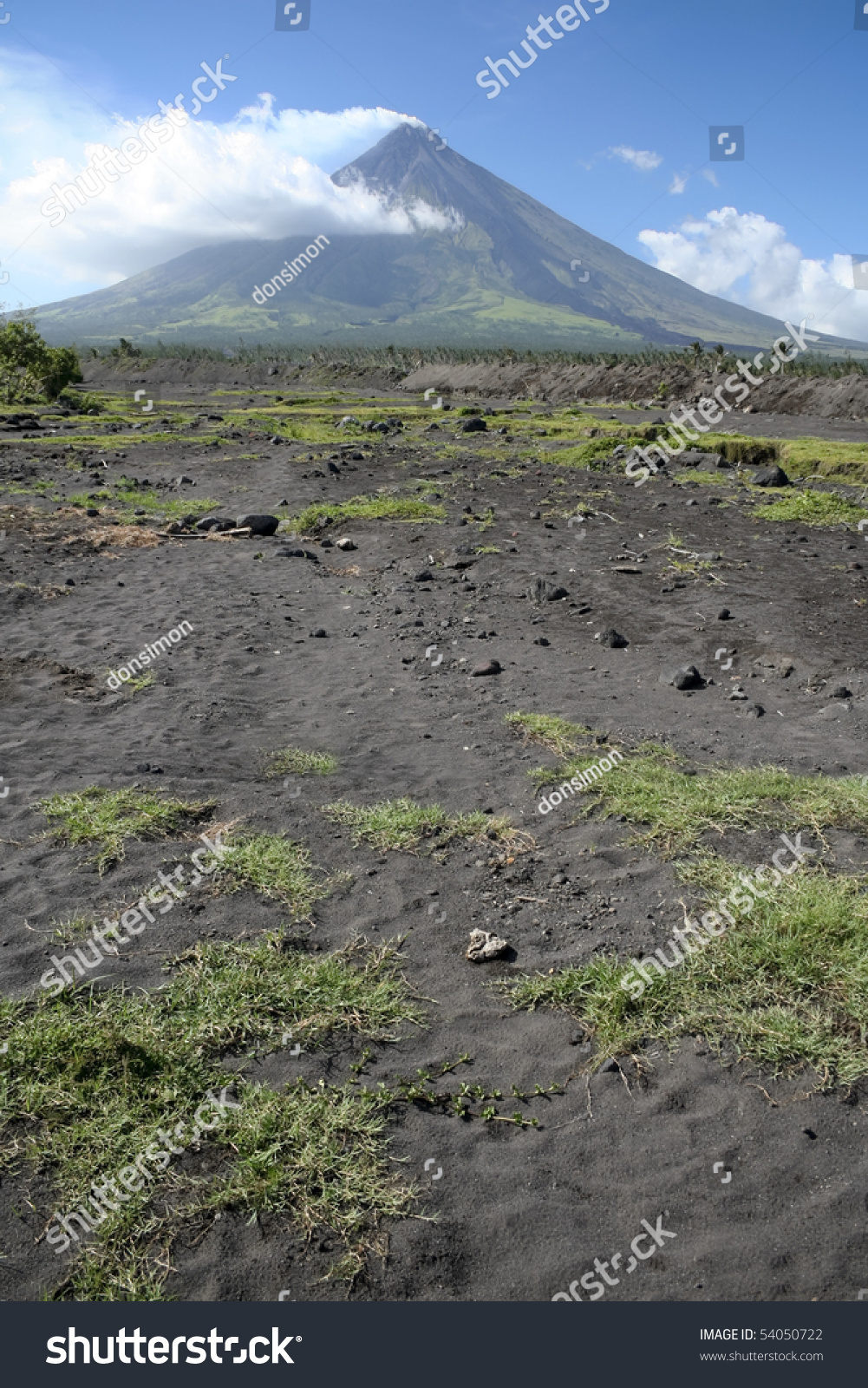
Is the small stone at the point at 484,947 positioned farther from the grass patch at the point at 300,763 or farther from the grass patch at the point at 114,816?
the grass patch at the point at 300,763

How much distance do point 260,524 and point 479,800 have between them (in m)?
9.57

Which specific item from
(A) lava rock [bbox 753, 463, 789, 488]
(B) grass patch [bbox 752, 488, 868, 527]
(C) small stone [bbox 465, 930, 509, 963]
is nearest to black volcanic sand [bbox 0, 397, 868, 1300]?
(C) small stone [bbox 465, 930, 509, 963]

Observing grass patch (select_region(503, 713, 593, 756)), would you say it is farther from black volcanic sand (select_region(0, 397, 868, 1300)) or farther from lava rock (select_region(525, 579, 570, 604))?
lava rock (select_region(525, 579, 570, 604))

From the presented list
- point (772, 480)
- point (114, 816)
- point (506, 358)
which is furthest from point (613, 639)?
point (506, 358)

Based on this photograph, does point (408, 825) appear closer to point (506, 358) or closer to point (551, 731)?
point (551, 731)

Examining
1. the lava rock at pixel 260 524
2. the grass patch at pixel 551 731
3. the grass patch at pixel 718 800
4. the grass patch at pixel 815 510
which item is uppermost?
the lava rock at pixel 260 524

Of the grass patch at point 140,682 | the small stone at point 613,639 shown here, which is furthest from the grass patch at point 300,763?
the small stone at point 613,639

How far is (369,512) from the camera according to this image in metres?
15.0

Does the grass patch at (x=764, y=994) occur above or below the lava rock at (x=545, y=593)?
below

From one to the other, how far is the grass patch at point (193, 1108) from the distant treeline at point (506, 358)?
39.7 meters

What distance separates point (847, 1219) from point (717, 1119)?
544 mm

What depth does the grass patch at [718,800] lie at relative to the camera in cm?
531

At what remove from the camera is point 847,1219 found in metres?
3.00

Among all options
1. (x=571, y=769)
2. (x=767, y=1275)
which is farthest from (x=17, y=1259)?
(x=571, y=769)
